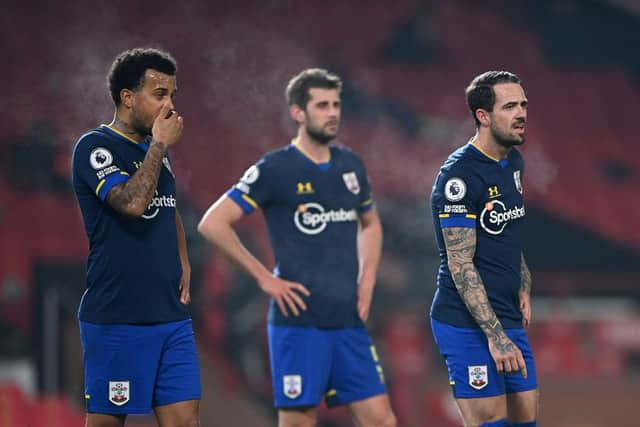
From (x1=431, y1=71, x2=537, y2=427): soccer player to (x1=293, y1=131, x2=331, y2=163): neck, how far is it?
121 centimetres

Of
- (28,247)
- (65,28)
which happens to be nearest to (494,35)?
(65,28)

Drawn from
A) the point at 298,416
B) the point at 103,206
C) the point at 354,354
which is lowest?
the point at 298,416

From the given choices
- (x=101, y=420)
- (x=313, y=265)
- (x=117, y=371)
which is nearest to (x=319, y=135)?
(x=313, y=265)

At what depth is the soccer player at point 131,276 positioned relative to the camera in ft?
14.2

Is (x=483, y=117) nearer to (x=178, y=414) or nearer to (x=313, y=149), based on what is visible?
(x=313, y=149)

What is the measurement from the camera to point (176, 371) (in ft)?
14.5

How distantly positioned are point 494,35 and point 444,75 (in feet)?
4.20

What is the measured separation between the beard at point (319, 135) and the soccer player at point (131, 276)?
1.61 m

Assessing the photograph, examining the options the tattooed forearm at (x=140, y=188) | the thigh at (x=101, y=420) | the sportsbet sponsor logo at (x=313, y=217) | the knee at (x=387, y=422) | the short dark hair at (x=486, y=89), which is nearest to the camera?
the tattooed forearm at (x=140, y=188)

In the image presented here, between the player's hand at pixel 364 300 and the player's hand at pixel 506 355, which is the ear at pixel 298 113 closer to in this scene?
the player's hand at pixel 364 300

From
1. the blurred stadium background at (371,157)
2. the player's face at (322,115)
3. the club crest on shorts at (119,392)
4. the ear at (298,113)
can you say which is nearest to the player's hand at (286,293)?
the player's face at (322,115)

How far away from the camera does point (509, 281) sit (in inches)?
197

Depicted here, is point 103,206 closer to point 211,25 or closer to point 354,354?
point 354,354

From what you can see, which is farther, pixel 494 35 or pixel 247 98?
pixel 494 35
